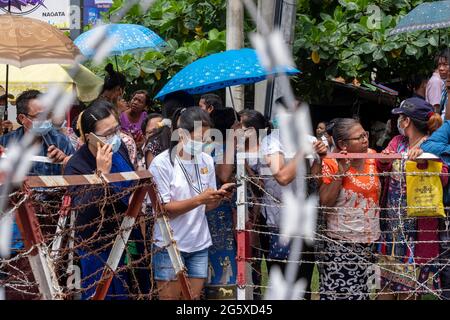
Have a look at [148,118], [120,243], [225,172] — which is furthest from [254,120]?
[120,243]

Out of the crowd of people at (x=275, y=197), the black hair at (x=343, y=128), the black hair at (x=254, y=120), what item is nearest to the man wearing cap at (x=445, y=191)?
the crowd of people at (x=275, y=197)

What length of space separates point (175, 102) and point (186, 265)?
1.67 m

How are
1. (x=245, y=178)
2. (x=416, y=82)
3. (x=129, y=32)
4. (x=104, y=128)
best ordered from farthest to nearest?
(x=416, y=82) → (x=129, y=32) → (x=245, y=178) → (x=104, y=128)

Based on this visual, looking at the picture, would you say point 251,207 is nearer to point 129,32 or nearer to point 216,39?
point 129,32

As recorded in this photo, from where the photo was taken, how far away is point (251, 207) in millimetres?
5445

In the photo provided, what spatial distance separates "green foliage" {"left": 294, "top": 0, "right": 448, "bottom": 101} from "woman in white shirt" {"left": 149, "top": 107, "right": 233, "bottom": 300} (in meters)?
3.15

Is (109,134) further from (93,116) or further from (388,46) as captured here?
(388,46)

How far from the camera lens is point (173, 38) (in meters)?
9.06

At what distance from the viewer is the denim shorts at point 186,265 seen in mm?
4988

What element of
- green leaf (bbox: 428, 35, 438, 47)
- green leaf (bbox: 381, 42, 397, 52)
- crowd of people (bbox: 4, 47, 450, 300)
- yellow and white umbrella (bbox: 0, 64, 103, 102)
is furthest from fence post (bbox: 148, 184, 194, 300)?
green leaf (bbox: 428, 35, 438, 47)

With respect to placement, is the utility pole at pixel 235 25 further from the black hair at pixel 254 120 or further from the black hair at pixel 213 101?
the black hair at pixel 254 120

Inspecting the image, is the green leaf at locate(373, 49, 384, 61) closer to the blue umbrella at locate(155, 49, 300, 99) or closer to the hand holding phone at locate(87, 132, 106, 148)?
the blue umbrella at locate(155, 49, 300, 99)

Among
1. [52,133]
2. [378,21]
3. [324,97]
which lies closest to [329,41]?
[378,21]

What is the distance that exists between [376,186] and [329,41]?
297 cm
